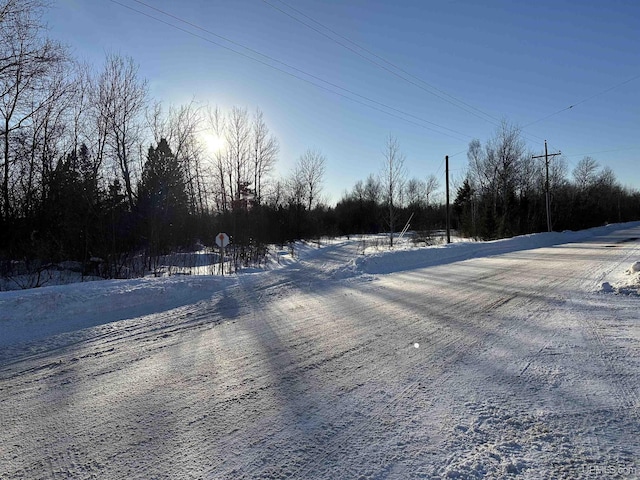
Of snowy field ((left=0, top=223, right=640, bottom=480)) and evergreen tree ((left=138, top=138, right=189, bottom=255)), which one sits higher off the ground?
evergreen tree ((left=138, top=138, right=189, bottom=255))

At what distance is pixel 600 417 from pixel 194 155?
2512 centimetres

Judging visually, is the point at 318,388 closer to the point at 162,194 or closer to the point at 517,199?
the point at 162,194

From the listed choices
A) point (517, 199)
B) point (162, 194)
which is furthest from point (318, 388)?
point (517, 199)

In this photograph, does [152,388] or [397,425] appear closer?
[397,425]

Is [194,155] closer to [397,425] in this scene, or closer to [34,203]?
[34,203]

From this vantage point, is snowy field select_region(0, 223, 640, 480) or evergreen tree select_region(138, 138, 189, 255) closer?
snowy field select_region(0, 223, 640, 480)

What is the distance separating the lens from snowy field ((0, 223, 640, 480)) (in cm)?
245

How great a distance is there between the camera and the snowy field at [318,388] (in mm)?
2447

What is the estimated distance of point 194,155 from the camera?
24312 mm

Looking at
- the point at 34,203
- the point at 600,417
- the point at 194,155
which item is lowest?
the point at 600,417

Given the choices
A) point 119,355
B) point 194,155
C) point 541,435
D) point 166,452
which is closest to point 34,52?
point 194,155

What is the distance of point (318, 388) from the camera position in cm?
353

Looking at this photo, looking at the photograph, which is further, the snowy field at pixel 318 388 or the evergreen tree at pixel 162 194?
the evergreen tree at pixel 162 194

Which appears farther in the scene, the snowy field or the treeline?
the treeline
